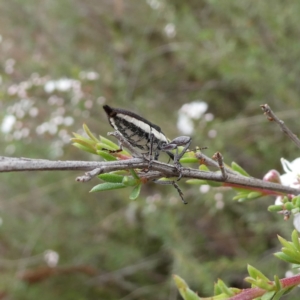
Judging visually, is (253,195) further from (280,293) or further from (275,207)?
(280,293)

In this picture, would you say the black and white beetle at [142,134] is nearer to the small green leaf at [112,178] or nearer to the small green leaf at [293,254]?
the small green leaf at [112,178]

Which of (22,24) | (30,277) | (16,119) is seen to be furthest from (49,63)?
(30,277)

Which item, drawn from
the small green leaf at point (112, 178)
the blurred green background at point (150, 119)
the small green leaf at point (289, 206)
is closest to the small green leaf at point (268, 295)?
the small green leaf at point (289, 206)

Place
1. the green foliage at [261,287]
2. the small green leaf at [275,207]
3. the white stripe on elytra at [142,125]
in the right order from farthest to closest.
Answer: the small green leaf at [275,207] < the white stripe on elytra at [142,125] < the green foliage at [261,287]

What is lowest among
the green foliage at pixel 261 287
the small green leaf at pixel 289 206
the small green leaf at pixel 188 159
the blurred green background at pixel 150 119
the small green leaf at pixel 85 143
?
the green foliage at pixel 261 287

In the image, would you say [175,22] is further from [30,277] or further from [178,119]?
[30,277]


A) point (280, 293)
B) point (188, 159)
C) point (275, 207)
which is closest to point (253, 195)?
point (275, 207)

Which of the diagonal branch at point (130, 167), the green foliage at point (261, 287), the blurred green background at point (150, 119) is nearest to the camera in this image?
the diagonal branch at point (130, 167)

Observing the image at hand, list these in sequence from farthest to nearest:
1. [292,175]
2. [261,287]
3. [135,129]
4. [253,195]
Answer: [292,175] < [253,195] < [135,129] < [261,287]
